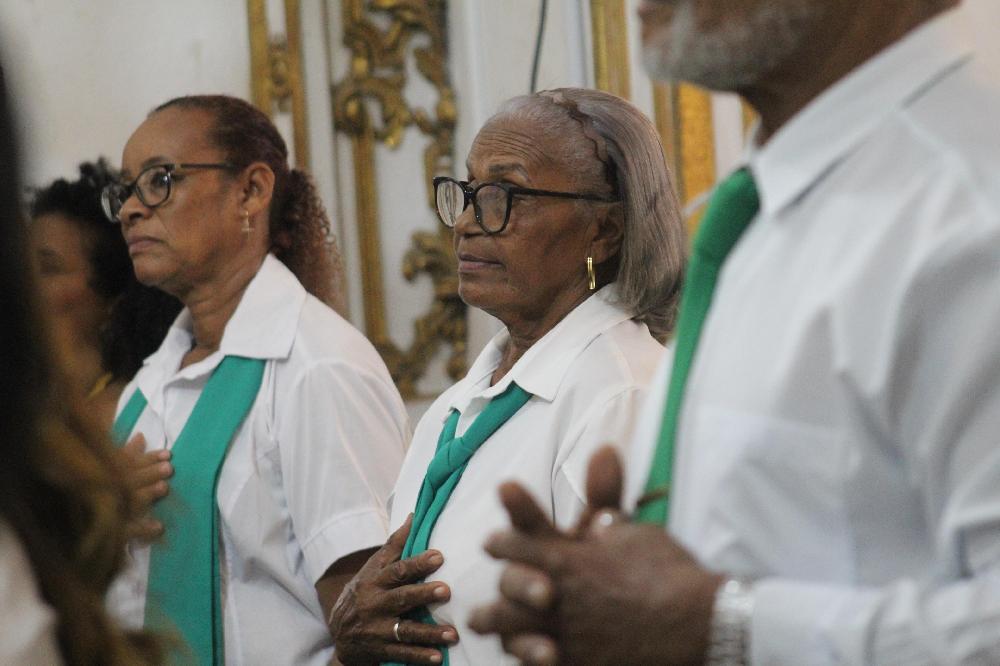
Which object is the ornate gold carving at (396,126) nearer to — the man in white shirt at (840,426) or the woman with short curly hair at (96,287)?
the woman with short curly hair at (96,287)

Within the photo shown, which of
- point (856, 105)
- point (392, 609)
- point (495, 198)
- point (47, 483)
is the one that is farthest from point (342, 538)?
A: point (856, 105)

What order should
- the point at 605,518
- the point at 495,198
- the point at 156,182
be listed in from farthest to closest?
the point at 156,182
the point at 495,198
the point at 605,518

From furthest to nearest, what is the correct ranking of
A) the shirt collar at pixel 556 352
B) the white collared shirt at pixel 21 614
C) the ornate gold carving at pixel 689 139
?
the ornate gold carving at pixel 689 139
the shirt collar at pixel 556 352
the white collared shirt at pixel 21 614

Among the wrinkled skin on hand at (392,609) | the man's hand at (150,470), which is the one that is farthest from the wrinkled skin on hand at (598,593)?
the man's hand at (150,470)

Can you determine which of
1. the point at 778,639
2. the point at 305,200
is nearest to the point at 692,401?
the point at 778,639

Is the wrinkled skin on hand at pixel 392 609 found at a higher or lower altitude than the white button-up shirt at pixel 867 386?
lower

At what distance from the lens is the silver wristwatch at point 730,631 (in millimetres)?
1301

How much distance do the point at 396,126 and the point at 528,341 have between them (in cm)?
201

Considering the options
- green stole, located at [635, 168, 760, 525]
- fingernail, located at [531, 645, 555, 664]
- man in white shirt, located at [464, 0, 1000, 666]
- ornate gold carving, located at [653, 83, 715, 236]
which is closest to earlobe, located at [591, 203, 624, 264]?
ornate gold carving, located at [653, 83, 715, 236]

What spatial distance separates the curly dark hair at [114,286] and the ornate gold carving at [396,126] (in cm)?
72

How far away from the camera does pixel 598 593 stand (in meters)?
1.33

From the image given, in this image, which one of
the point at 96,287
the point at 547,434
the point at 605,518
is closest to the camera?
the point at 605,518

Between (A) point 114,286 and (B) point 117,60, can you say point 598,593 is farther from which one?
(B) point 117,60

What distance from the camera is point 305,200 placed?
3514 mm
